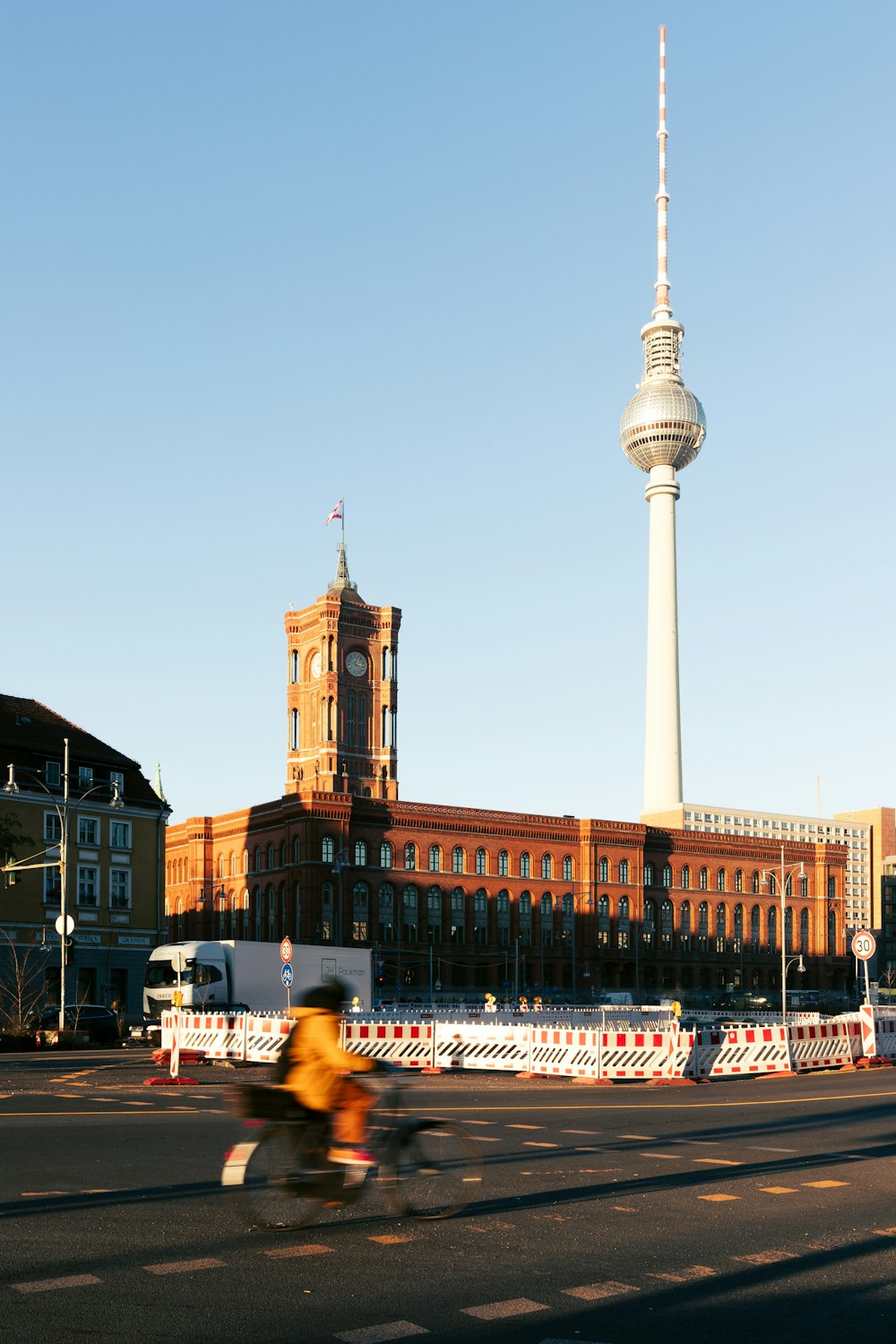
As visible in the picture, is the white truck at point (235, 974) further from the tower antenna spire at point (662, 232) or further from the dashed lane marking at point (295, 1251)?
the tower antenna spire at point (662, 232)

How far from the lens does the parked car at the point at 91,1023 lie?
4634 cm

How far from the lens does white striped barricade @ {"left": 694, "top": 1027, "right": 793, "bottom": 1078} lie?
31734mm

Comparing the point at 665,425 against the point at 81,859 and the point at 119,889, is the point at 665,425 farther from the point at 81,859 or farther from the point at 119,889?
the point at 81,859

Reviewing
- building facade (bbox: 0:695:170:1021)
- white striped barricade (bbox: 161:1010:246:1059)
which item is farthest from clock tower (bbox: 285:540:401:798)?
white striped barricade (bbox: 161:1010:246:1059)

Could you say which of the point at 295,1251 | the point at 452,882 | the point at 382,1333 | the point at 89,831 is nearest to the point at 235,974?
the point at 89,831

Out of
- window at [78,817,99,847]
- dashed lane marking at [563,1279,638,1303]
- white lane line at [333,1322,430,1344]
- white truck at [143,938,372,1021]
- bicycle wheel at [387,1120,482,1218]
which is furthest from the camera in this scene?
window at [78,817,99,847]

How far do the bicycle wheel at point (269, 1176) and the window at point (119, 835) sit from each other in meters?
58.2

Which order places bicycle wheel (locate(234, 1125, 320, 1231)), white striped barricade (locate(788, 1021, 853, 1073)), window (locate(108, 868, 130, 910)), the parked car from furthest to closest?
window (locate(108, 868, 130, 910)) < the parked car < white striped barricade (locate(788, 1021, 853, 1073)) < bicycle wheel (locate(234, 1125, 320, 1231))

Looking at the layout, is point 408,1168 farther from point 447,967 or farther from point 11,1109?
point 447,967

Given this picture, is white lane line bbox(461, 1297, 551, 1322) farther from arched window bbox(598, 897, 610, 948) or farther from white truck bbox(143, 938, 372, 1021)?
arched window bbox(598, 897, 610, 948)

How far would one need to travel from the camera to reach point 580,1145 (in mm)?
17500

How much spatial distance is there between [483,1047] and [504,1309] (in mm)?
26298

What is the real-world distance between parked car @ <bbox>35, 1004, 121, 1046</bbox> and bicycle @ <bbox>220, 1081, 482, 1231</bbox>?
3694cm

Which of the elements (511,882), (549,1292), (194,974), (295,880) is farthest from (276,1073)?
(511,882)
